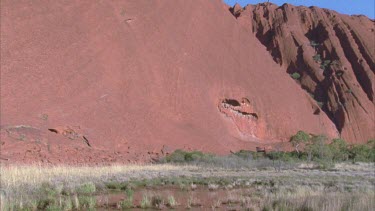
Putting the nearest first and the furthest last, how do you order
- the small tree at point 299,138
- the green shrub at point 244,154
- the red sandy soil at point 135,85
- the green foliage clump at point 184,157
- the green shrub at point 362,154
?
the red sandy soil at point 135,85
the green foliage clump at point 184,157
the green shrub at point 244,154
the small tree at point 299,138
the green shrub at point 362,154

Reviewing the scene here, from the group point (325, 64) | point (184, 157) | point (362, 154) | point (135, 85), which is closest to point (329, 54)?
point (325, 64)

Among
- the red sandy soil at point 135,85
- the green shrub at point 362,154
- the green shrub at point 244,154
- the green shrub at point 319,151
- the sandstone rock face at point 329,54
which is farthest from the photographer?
the sandstone rock face at point 329,54

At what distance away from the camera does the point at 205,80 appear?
41.9 m

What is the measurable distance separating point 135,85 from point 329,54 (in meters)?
42.4

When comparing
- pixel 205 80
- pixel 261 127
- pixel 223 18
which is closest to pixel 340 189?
pixel 205 80

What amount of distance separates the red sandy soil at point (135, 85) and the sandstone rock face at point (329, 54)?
5539mm

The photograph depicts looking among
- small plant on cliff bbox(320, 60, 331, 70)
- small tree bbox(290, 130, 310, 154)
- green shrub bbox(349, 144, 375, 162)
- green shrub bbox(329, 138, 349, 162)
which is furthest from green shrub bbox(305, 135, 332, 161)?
small plant on cliff bbox(320, 60, 331, 70)

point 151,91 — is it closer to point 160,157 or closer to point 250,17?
point 160,157

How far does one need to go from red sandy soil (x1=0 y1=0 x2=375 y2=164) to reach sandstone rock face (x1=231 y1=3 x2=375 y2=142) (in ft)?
18.2

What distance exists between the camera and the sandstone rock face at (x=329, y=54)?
61344 millimetres

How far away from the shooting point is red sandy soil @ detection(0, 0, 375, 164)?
29781 mm

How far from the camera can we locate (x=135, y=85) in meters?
36.0

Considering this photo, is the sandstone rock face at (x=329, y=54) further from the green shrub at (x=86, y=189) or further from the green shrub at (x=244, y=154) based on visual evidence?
the green shrub at (x=86, y=189)

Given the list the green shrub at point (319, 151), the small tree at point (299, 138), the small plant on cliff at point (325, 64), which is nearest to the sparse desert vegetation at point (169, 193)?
the green shrub at point (319, 151)
